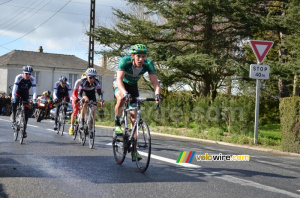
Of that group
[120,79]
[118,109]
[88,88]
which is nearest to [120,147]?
[118,109]

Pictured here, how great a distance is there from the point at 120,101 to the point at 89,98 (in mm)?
3593

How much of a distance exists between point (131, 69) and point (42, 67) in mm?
53255

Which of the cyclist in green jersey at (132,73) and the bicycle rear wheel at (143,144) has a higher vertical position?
the cyclist in green jersey at (132,73)

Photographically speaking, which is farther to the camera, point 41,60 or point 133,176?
point 41,60

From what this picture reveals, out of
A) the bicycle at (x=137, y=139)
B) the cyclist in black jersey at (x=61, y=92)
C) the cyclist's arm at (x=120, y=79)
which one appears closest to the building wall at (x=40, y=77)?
the cyclist in black jersey at (x=61, y=92)

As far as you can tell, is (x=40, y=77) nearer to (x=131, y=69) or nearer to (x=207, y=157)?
(x=207, y=157)

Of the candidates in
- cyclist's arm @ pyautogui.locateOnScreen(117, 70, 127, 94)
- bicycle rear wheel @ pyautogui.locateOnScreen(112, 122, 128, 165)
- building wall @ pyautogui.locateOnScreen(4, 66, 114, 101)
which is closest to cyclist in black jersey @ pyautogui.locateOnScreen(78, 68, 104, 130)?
bicycle rear wheel @ pyautogui.locateOnScreen(112, 122, 128, 165)

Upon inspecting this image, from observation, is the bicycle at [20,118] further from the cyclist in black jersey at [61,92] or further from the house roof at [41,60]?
the house roof at [41,60]

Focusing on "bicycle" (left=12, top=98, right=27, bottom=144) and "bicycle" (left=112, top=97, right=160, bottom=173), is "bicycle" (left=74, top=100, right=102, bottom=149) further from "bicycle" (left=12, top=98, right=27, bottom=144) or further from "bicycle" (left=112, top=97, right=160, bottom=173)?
"bicycle" (left=112, top=97, right=160, bottom=173)

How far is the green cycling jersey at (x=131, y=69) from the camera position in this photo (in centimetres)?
712

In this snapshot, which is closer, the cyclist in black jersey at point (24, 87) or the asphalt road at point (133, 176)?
the asphalt road at point (133, 176)

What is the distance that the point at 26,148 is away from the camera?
31.8 ft

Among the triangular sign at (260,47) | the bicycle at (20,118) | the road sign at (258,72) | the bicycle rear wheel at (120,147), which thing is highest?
the triangular sign at (260,47)

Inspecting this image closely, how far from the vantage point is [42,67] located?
58219 millimetres
